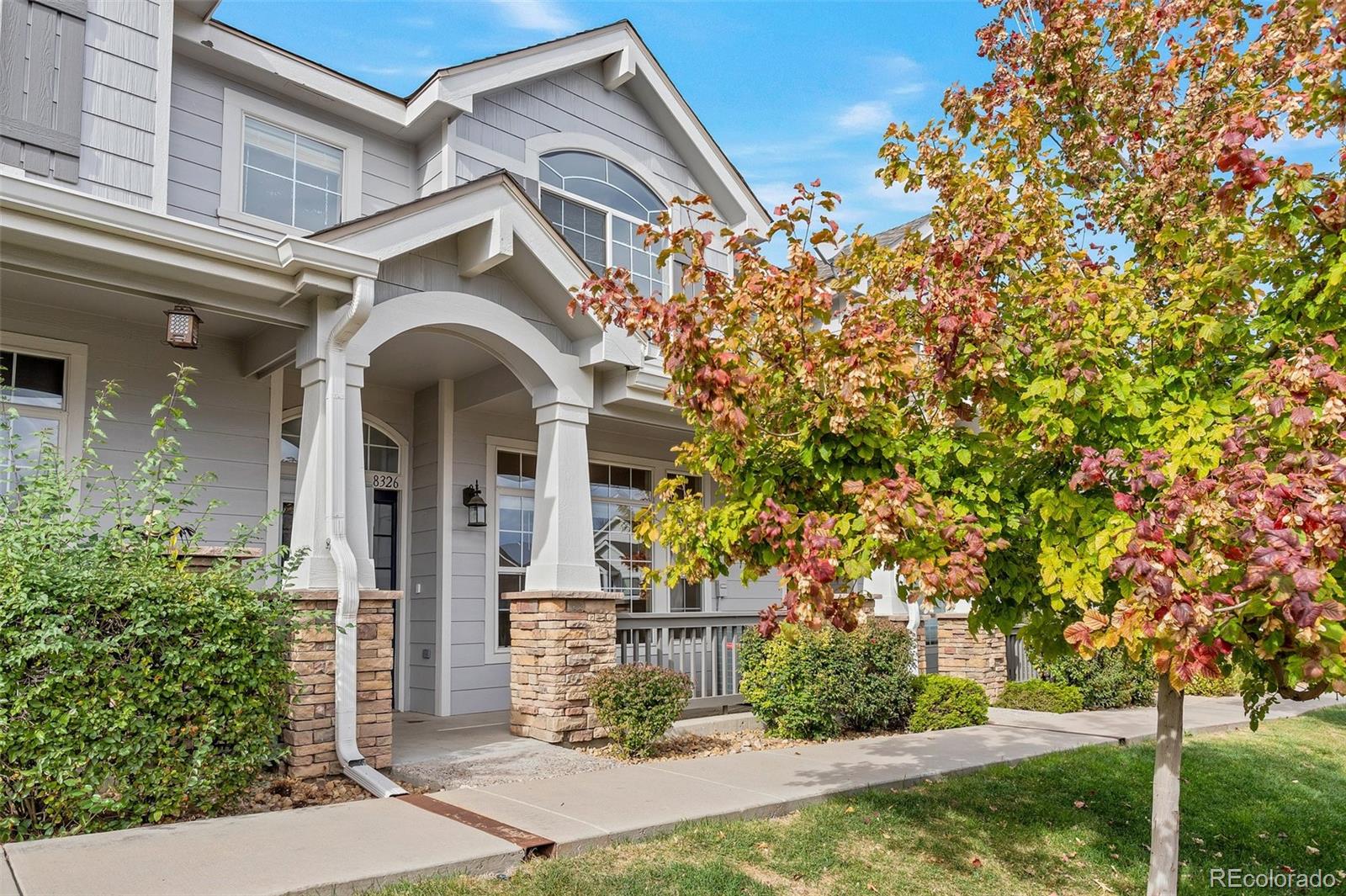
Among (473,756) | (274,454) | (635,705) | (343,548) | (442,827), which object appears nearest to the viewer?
(442,827)

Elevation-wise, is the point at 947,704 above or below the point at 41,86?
below

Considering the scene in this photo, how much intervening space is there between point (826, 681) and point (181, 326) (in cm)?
625

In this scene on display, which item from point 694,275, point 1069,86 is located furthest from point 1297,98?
point 1069,86

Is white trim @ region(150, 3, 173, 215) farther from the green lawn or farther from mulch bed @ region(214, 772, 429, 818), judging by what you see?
the green lawn

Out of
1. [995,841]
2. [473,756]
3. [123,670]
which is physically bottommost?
[995,841]

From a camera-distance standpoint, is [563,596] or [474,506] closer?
[563,596]

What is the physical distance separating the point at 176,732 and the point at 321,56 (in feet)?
21.0

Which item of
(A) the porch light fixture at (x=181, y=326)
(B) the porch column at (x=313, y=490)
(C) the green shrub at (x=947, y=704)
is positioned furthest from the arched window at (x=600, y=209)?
(C) the green shrub at (x=947, y=704)

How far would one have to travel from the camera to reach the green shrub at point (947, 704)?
9.80 metres

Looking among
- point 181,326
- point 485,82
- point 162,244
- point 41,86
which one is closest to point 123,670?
point 181,326

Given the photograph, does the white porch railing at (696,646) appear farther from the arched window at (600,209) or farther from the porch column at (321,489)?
the arched window at (600,209)

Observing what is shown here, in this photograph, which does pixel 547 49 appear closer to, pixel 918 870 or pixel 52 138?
pixel 52 138

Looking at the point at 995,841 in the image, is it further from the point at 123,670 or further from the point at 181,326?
the point at 181,326

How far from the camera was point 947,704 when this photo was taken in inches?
391
